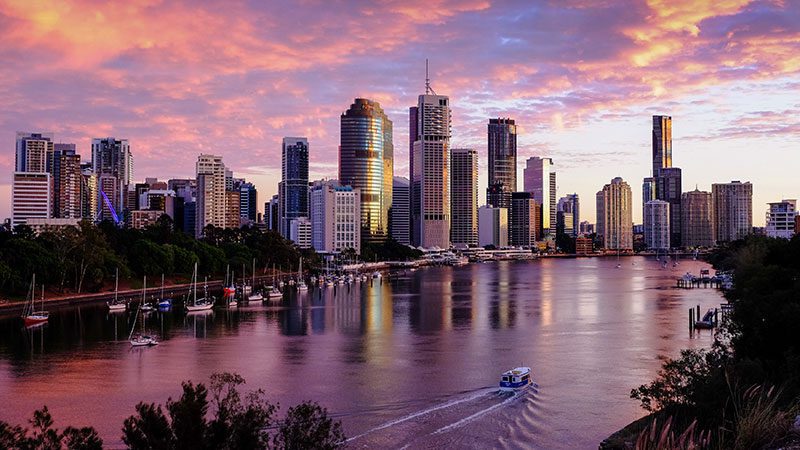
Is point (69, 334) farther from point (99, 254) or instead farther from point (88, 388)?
point (99, 254)

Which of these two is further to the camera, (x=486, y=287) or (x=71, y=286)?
(x=486, y=287)

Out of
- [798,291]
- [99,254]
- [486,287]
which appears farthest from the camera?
[486,287]

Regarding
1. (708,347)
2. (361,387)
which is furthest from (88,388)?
(708,347)

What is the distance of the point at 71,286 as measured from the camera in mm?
88688

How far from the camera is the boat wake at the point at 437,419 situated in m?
29.5

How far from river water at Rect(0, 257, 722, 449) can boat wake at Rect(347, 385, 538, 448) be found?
0.28 ft

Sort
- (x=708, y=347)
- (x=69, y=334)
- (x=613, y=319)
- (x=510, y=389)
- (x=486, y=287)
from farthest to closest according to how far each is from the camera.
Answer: (x=486, y=287)
(x=613, y=319)
(x=69, y=334)
(x=708, y=347)
(x=510, y=389)

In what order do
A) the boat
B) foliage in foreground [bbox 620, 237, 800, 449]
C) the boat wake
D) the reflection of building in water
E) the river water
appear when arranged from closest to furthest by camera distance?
foliage in foreground [bbox 620, 237, 800, 449] → the boat wake → the river water → the boat → the reflection of building in water

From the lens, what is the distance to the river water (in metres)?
32.5

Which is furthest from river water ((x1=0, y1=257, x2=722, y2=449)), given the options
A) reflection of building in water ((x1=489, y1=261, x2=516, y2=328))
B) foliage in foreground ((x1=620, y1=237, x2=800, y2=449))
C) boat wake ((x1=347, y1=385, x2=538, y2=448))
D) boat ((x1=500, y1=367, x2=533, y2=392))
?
foliage in foreground ((x1=620, y1=237, x2=800, y2=449))

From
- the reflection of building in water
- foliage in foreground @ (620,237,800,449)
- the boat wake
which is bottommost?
the boat wake

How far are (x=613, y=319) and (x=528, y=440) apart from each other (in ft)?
147

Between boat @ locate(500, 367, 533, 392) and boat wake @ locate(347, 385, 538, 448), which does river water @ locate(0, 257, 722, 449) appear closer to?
boat wake @ locate(347, 385, 538, 448)

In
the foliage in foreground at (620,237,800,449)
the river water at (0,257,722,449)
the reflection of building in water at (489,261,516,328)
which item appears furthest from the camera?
the reflection of building in water at (489,261,516,328)
